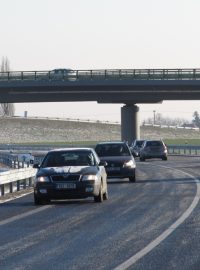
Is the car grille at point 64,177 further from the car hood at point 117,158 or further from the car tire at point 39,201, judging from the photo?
the car hood at point 117,158

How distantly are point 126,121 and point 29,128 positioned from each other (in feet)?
234

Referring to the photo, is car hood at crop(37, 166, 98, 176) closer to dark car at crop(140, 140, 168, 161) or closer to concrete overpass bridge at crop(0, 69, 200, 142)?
dark car at crop(140, 140, 168, 161)

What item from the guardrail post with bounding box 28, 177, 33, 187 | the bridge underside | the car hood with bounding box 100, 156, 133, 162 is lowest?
the guardrail post with bounding box 28, 177, 33, 187

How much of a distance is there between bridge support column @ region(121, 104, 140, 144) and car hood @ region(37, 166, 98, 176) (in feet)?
205

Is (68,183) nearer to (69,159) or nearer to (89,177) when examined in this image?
(89,177)

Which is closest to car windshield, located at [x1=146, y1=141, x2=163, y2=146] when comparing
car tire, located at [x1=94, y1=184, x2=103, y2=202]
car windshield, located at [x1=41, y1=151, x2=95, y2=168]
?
car windshield, located at [x1=41, y1=151, x2=95, y2=168]

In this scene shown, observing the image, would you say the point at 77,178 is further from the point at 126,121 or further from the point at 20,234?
the point at 126,121

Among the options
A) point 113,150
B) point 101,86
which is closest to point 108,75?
point 101,86

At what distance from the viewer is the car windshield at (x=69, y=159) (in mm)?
25688

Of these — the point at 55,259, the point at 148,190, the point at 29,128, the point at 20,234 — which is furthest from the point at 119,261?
the point at 29,128

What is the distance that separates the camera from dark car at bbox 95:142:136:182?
3481cm

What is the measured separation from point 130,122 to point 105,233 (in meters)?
72.7

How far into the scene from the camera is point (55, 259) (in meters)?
13.0

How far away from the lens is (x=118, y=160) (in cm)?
3488
